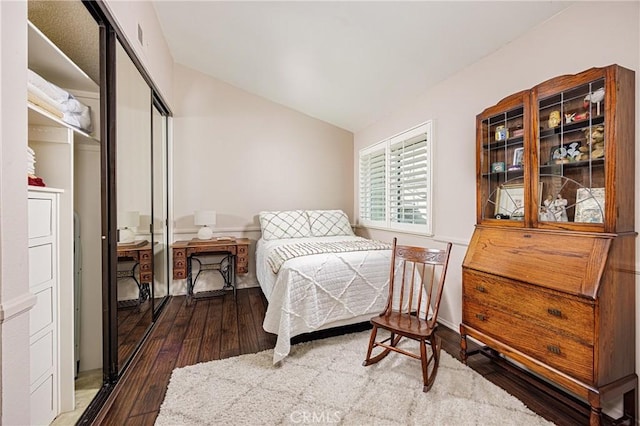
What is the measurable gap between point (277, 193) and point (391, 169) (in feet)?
5.62

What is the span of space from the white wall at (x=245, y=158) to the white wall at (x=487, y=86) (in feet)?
4.47

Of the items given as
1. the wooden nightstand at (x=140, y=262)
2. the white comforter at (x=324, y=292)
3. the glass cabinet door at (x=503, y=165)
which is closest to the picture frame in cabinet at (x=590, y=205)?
the glass cabinet door at (x=503, y=165)

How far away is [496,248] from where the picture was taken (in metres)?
1.93

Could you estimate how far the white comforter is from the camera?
2223mm

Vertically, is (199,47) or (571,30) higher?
(199,47)

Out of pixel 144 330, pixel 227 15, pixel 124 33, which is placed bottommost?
pixel 144 330

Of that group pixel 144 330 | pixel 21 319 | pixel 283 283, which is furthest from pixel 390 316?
pixel 144 330

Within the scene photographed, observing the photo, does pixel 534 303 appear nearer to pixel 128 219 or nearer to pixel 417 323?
pixel 417 323

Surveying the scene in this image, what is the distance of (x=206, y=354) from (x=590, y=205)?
Result: 109 inches

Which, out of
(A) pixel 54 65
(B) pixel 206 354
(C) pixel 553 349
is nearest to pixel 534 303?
(C) pixel 553 349

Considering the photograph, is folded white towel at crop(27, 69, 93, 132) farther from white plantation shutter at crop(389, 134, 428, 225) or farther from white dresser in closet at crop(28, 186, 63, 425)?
white plantation shutter at crop(389, 134, 428, 225)

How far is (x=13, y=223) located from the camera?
0.87 metres

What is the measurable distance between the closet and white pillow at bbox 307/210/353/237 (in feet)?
7.04

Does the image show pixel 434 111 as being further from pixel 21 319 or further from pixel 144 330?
pixel 144 330
